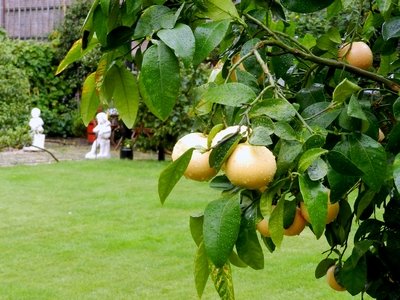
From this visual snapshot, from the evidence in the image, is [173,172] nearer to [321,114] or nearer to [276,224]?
[276,224]

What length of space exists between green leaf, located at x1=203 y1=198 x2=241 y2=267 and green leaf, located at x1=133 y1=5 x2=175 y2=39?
234 millimetres

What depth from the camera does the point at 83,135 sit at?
11.6 m

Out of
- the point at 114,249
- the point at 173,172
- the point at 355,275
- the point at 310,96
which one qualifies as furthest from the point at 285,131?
the point at 114,249

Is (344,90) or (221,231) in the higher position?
(344,90)

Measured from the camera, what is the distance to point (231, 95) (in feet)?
2.73

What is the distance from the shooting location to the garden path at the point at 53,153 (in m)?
8.99

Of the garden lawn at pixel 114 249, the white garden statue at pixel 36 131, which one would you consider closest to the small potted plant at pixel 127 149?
the white garden statue at pixel 36 131

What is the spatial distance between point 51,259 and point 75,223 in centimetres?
97

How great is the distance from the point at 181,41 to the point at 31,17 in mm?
12364

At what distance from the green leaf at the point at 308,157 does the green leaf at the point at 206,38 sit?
0.18 metres

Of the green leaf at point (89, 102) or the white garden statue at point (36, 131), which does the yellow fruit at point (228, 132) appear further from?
the white garden statue at point (36, 131)

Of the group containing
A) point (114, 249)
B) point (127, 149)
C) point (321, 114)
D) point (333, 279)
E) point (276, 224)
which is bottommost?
point (127, 149)

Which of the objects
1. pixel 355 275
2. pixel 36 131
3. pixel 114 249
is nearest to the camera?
pixel 355 275

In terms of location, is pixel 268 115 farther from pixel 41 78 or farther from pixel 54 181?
pixel 41 78
